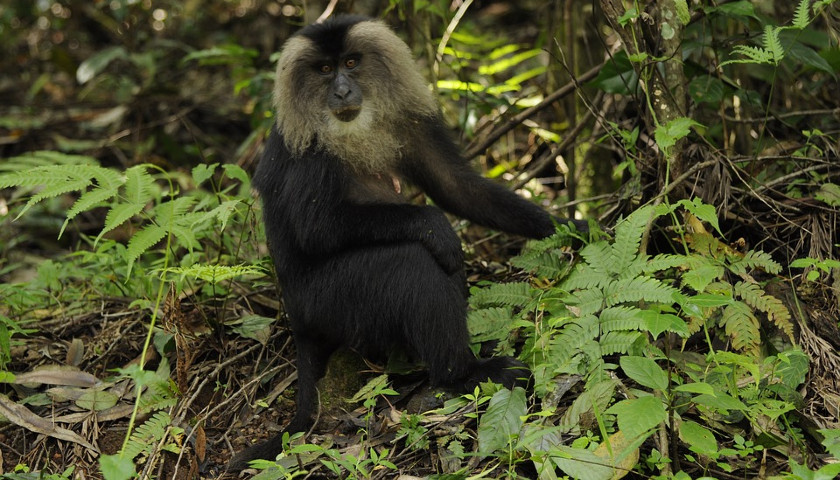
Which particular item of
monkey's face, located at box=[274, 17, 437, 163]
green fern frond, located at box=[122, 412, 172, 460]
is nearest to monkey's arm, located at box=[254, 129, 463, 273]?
monkey's face, located at box=[274, 17, 437, 163]

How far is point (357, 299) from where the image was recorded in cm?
399

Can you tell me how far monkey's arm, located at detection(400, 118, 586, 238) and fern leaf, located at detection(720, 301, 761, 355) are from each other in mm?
1273

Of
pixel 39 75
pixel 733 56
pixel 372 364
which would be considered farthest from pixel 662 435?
pixel 39 75

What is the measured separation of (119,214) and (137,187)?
32 cm

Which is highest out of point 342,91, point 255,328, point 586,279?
point 342,91

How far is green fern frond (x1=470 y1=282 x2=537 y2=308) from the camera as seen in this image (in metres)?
4.05

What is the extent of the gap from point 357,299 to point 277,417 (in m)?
0.84

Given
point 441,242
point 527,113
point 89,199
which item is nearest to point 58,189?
point 89,199

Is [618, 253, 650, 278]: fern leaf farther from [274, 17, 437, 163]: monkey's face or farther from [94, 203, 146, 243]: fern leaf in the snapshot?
[94, 203, 146, 243]: fern leaf

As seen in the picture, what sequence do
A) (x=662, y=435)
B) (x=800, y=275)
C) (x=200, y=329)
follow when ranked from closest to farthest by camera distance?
(x=662, y=435), (x=800, y=275), (x=200, y=329)

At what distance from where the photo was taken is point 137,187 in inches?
159

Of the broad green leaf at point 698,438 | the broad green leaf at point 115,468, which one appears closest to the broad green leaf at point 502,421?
the broad green leaf at point 698,438

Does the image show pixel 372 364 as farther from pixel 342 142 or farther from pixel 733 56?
pixel 733 56

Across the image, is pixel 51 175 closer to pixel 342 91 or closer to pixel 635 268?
pixel 342 91
